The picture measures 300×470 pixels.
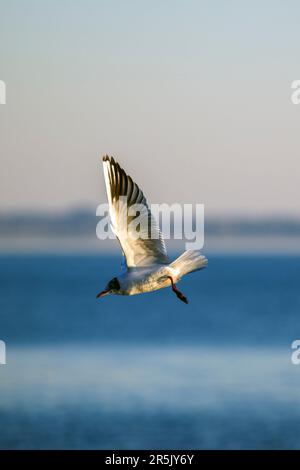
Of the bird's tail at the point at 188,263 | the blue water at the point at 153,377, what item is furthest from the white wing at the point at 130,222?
the blue water at the point at 153,377

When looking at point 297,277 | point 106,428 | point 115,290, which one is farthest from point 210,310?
point 115,290

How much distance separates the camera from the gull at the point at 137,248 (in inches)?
514

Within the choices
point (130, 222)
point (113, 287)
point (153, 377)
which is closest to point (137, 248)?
point (130, 222)

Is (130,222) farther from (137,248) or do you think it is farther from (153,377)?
(153,377)

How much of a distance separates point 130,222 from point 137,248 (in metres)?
0.28

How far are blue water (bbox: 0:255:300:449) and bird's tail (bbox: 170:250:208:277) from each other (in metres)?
8.23

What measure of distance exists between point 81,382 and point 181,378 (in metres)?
1.92

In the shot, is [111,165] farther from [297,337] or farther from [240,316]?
[240,316]

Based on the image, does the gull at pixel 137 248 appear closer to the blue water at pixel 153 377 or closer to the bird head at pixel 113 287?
the bird head at pixel 113 287

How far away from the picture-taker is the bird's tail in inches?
519

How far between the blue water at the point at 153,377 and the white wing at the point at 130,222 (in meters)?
8.14

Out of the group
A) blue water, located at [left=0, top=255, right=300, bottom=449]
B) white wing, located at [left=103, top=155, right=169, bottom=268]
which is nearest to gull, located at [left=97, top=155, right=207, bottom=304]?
white wing, located at [left=103, top=155, right=169, bottom=268]

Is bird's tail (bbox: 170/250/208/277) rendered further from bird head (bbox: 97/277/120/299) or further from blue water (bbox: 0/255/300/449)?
blue water (bbox: 0/255/300/449)

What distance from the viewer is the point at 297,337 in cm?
4244
